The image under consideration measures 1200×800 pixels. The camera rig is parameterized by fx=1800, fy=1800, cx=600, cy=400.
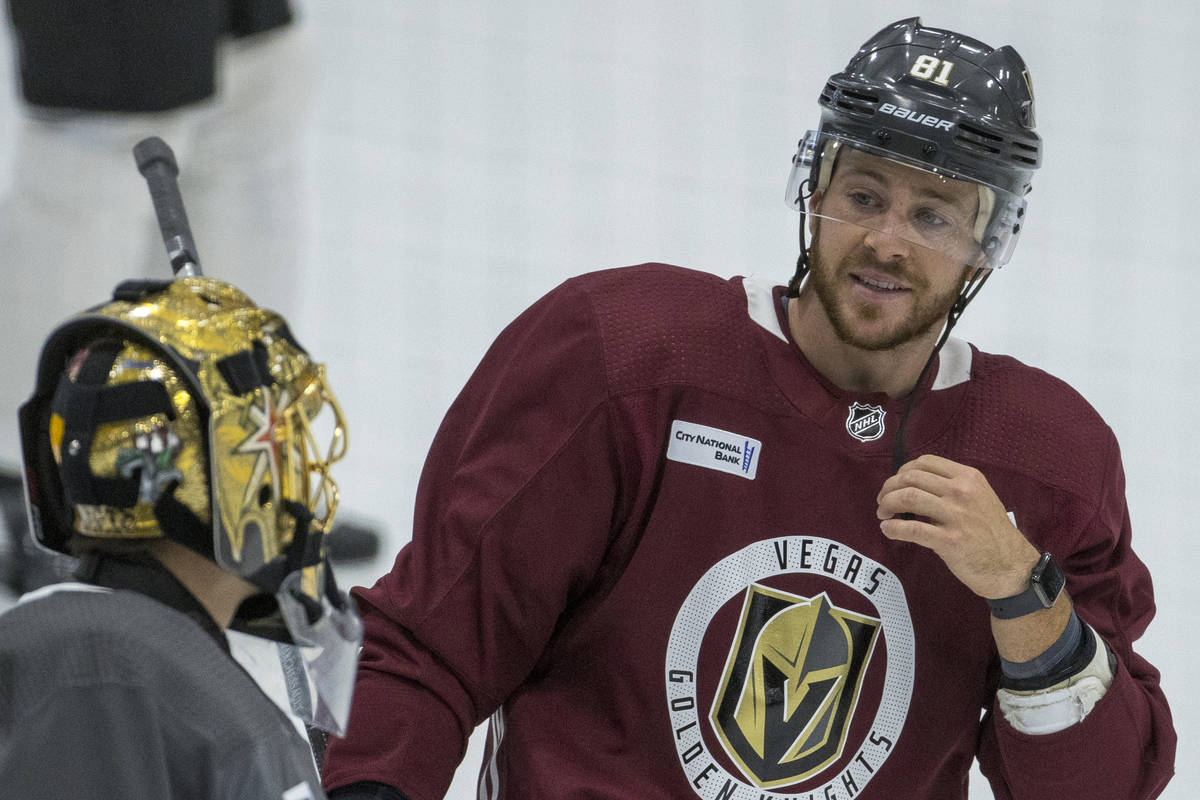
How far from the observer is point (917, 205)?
2.12 m

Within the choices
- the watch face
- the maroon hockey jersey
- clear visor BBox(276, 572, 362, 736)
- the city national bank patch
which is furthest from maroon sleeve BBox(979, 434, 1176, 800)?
clear visor BBox(276, 572, 362, 736)

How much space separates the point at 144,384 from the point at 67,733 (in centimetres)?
26

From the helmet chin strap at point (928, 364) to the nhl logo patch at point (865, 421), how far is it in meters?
0.02

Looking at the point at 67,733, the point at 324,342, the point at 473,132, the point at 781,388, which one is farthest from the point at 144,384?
the point at 473,132

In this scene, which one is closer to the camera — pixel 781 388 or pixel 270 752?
pixel 270 752

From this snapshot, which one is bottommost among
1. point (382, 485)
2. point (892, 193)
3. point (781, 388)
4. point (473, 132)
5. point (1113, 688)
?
point (382, 485)

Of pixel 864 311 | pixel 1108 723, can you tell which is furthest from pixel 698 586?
pixel 1108 723

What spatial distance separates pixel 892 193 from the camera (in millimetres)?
2125

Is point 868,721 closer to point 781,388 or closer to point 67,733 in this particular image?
point 781,388

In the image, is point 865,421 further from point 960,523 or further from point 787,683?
point 787,683

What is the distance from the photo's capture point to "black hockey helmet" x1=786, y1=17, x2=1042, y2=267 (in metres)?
2.07

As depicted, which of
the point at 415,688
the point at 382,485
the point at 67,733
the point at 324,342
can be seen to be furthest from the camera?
the point at 324,342

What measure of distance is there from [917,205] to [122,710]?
1192mm

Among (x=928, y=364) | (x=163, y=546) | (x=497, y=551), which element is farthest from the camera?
(x=928, y=364)
